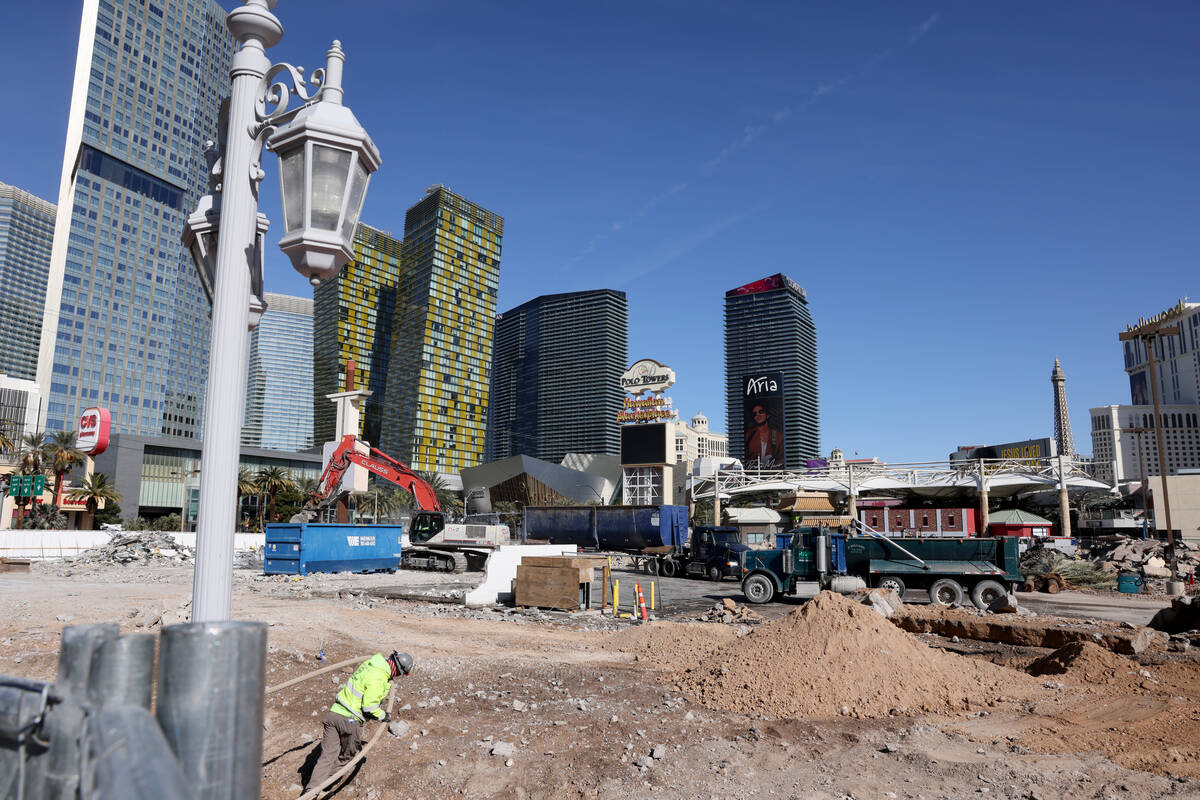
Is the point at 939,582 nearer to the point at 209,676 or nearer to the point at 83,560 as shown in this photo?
the point at 209,676

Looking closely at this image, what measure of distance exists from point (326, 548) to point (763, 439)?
112m

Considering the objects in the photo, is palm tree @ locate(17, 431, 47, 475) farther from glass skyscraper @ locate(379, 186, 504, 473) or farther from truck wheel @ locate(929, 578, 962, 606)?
glass skyscraper @ locate(379, 186, 504, 473)

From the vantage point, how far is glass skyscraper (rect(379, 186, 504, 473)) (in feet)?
492

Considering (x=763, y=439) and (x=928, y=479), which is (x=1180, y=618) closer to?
(x=928, y=479)

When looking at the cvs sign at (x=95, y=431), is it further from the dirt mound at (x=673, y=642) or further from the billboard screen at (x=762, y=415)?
the billboard screen at (x=762, y=415)

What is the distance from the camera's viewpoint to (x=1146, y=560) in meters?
37.9

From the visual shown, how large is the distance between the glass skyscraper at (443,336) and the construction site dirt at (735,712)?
5275 inches

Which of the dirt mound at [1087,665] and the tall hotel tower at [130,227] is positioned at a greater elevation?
the tall hotel tower at [130,227]

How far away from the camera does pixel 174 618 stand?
48.9 feet

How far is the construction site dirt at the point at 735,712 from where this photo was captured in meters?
8.12

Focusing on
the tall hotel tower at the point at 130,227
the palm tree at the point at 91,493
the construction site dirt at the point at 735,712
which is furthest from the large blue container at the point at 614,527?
the tall hotel tower at the point at 130,227

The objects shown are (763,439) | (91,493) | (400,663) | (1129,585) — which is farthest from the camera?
(763,439)

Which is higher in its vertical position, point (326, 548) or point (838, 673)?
point (326, 548)

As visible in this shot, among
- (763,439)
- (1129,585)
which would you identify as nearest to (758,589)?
(1129,585)
